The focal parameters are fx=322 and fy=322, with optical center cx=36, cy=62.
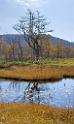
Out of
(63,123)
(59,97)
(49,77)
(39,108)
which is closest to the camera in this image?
(63,123)

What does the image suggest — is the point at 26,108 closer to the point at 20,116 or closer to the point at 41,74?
the point at 20,116

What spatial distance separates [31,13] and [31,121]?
58642 mm

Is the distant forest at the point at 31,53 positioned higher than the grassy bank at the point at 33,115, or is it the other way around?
the grassy bank at the point at 33,115

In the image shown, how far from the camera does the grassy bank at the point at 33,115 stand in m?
12.1

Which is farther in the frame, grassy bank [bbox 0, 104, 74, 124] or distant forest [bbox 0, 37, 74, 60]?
distant forest [bbox 0, 37, 74, 60]

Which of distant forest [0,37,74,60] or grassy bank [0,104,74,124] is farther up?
grassy bank [0,104,74,124]

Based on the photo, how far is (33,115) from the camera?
517 inches

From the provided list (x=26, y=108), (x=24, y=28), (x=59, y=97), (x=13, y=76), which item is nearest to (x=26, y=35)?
(x=24, y=28)

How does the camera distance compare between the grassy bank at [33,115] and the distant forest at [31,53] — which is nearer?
the grassy bank at [33,115]

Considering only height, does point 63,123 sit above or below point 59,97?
above

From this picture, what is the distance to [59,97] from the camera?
21609 millimetres

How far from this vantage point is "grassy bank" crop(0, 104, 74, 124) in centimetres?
1207

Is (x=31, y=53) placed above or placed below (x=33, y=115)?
below

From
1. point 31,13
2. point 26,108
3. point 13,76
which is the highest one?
point 31,13
